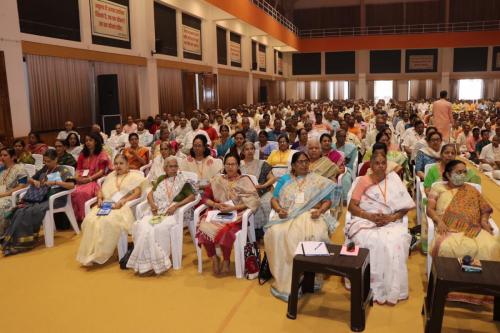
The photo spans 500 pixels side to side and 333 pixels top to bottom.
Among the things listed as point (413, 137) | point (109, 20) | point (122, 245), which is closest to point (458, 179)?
point (122, 245)

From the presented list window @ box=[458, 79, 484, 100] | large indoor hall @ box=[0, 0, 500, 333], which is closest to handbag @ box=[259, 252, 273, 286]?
large indoor hall @ box=[0, 0, 500, 333]

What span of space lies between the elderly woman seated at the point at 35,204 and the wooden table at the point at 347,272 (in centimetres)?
319

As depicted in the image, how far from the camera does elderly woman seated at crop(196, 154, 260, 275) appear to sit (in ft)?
13.9

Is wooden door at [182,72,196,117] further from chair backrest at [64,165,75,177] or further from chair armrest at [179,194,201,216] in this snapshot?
chair armrest at [179,194,201,216]

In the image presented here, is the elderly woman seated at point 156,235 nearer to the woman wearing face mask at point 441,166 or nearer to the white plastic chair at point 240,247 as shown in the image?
the white plastic chair at point 240,247

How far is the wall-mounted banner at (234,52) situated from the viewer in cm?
1828

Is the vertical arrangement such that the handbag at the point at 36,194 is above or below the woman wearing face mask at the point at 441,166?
below

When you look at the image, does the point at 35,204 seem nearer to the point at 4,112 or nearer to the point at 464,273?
the point at 4,112

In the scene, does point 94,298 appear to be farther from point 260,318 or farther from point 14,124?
point 14,124

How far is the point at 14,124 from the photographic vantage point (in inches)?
307

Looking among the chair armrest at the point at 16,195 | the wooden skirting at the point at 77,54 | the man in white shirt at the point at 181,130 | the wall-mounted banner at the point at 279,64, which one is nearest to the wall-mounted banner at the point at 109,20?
the wooden skirting at the point at 77,54

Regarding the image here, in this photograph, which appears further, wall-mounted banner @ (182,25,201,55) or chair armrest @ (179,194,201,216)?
wall-mounted banner @ (182,25,201,55)

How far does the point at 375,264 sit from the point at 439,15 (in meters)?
28.6

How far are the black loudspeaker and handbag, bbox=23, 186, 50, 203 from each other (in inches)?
190
